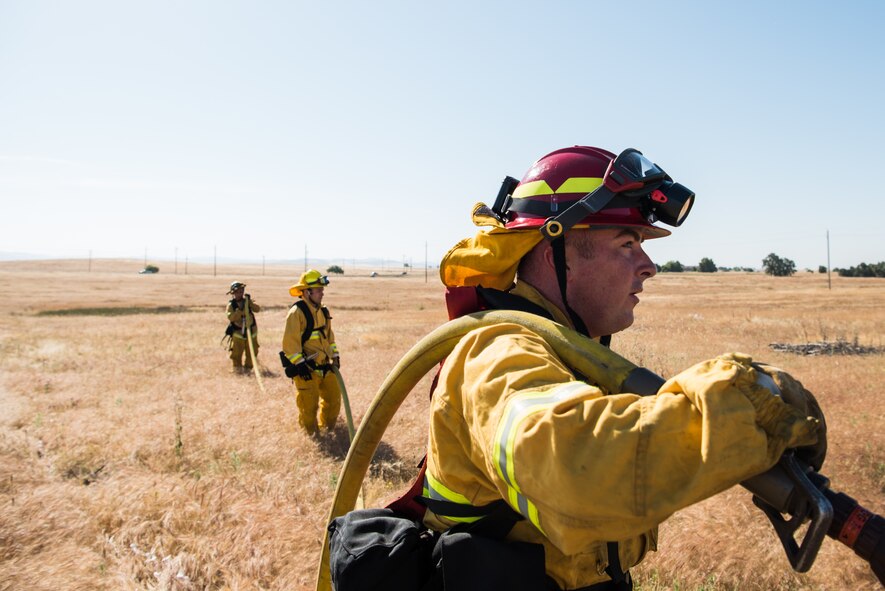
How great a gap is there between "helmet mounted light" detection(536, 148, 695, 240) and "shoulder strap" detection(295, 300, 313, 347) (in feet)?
24.9

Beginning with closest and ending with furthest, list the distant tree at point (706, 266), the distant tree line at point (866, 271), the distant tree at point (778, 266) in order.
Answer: the distant tree line at point (866, 271), the distant tree at point (778, 266), the distant tree at point (706, 266)

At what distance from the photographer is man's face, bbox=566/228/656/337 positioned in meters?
2.12

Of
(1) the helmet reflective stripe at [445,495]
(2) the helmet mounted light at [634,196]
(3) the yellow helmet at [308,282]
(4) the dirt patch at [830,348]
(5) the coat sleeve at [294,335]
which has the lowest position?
(4) the dirt patch at [830,348]

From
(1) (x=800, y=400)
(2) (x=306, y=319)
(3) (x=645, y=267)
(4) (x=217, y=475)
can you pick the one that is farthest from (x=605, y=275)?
(2) (x=306, y=319)

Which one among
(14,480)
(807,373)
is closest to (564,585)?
(14,480)

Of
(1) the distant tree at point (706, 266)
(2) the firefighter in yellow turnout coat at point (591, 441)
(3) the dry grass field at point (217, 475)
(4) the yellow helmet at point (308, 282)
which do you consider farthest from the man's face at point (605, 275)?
(1) the distant tree at point (706, 266)

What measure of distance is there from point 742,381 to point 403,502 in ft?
4.98

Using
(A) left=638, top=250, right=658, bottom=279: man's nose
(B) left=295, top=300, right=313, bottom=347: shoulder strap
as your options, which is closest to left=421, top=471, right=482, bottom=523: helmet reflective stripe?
(A) left=638, top=250, right=658, bottom=279: man's nose

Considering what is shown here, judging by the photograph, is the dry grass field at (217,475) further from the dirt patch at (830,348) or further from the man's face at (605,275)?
the man's face at (605,275)

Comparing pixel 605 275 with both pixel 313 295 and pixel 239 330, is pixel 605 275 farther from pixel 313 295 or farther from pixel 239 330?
pixel 239 330

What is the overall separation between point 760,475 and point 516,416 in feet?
1.82

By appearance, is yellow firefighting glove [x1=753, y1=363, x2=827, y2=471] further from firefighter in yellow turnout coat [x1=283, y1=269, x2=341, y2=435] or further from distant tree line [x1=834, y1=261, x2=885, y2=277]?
distant tree line [x1=834, y1=261, x2=885, y2=277]

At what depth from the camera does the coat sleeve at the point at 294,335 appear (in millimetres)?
8877

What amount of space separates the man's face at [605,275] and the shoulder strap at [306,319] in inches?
295
